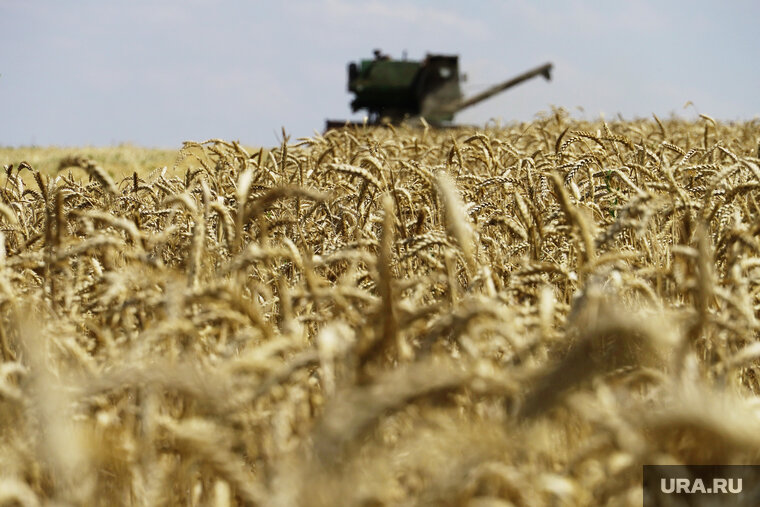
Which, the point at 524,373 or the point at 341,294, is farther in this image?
the point at 341,294

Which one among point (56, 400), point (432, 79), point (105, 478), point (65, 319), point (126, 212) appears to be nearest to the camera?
point (56, 400)

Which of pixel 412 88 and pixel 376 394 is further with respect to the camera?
pixel 412 88

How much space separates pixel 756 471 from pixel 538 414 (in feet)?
2.61

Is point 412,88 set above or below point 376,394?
above

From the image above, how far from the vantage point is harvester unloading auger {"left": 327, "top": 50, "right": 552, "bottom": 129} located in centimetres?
2211

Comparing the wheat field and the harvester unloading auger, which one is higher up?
the harvester unloading auger

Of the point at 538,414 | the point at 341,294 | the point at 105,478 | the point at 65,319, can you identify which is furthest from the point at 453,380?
the point at 65,319

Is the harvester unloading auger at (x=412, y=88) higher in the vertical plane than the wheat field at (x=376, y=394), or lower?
higher

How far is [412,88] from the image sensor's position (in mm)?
23766

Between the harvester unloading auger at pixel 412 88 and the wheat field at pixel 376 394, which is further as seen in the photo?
the harvester unloading auger at pixel 412 88

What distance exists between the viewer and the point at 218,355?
153cm

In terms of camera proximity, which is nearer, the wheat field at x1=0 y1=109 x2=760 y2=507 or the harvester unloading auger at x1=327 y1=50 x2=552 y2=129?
the wheat field at x1=0 y1=109 x2=760 y2=507

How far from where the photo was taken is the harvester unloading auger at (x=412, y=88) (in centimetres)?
2211

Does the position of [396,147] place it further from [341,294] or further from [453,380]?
[453,380]
